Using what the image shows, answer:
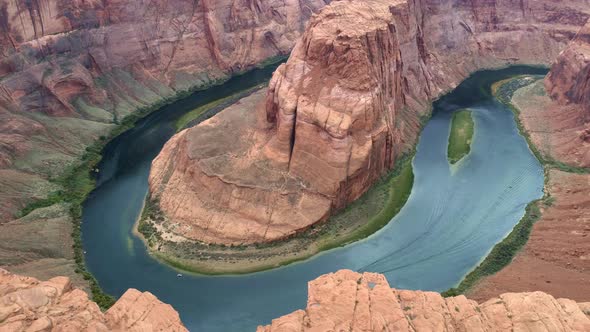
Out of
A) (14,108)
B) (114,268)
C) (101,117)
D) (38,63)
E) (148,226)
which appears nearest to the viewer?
(114,268)

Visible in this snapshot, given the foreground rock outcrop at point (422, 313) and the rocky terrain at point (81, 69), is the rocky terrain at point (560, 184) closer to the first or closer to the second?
the foreground rock outcrop at point (422, 313)

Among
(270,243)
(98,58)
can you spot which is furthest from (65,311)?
(98,58)

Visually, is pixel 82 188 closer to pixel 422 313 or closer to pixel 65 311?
pixel 65 311

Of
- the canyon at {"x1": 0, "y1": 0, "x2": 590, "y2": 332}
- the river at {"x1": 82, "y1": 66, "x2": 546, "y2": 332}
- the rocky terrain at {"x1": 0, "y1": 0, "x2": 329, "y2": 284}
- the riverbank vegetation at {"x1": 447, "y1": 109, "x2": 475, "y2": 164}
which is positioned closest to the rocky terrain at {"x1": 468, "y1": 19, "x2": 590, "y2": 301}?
the canyon at {"x1": 0, "y1": 0, "x2": 590, "y2": 332}

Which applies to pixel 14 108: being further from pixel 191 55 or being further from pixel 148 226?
pixel 191 55

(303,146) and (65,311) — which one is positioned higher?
(65,311)

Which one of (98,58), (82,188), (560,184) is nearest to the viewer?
(560,184)

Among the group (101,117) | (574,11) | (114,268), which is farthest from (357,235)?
(574,11)
